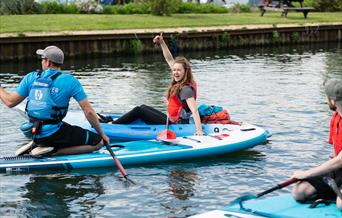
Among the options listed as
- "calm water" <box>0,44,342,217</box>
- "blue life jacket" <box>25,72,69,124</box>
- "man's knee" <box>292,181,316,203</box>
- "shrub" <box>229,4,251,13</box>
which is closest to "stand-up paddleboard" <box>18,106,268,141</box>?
"calm water" <box>0,44,342,217</box>

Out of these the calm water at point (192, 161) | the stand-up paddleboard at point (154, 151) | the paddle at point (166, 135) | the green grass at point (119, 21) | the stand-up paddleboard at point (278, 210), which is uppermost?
the green grass at point (119, 21)

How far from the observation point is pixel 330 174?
6.71 metres

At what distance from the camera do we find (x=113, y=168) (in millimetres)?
9953

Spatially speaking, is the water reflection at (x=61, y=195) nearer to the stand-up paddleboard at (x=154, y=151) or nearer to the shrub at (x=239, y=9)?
the stand-up paddleboard at (x=154, y=151)

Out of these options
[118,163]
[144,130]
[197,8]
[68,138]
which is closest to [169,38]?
[197,8]

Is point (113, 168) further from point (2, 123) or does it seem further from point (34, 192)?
point (2, 123)

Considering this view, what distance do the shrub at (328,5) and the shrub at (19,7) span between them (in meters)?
18.4

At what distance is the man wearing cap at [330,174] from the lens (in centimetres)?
656

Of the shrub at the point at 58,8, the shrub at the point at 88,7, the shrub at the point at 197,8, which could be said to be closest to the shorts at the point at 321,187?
the shrub at the point at 58,8

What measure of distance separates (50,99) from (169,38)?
59.8ft

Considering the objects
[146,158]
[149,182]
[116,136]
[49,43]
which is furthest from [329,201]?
[49,43]

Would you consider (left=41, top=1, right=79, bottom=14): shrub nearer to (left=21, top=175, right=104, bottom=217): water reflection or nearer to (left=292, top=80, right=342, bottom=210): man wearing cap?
(left=21, top=175, right=104, bottom=217): water reflection

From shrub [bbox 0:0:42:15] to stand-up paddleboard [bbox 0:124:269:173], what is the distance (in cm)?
2196

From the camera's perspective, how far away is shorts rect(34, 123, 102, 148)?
9.45 m
